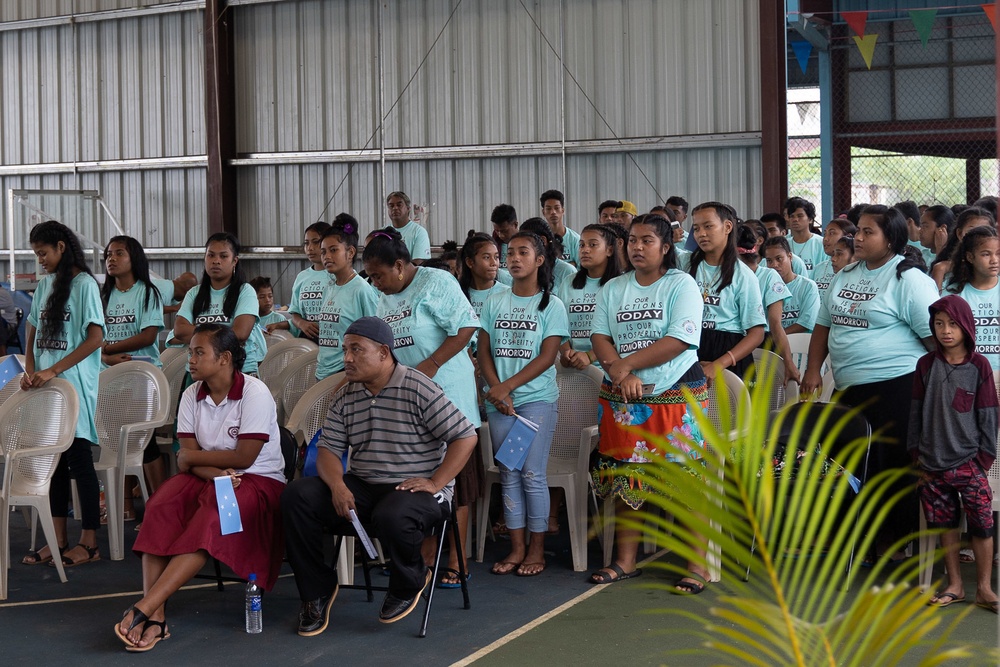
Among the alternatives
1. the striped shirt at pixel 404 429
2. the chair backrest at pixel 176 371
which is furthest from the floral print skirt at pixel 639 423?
the chair backrest at pixel 176 371

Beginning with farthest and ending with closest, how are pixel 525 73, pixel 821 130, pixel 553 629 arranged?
pixel 821 130, pixel 525 73, pixel 553 629

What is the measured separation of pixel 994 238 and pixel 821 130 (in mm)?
8199

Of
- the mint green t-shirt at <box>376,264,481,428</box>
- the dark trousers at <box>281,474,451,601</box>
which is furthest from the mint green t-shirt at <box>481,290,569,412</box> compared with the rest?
the dark trousers at <box>281,474,451,601</box>

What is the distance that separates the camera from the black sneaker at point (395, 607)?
13.0 ft

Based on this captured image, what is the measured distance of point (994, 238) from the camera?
4.31 metres

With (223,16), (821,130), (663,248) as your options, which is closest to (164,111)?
(223,16)

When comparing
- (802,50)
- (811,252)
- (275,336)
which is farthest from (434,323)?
(802,50)

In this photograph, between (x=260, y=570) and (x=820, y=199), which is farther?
(x=820, y=199)

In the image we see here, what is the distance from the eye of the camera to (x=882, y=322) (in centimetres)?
438

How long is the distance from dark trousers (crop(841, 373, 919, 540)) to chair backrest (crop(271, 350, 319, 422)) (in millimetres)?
2653

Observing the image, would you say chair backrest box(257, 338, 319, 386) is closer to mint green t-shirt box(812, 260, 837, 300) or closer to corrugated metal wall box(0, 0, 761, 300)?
mint green t-shirt box(812, 260, 837, 300)

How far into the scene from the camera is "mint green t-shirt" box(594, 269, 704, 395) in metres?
4.27

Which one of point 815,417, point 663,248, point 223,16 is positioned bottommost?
point 815,417

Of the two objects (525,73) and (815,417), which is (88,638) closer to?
(815,417)
